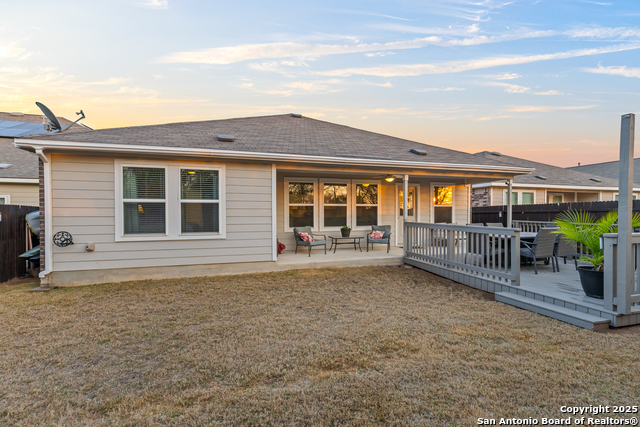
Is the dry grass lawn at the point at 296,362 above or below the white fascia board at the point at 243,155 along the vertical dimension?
below

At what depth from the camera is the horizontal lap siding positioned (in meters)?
5.46

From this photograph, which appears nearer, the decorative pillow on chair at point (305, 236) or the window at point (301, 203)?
the decorative pillow on chair at point (305, 236)

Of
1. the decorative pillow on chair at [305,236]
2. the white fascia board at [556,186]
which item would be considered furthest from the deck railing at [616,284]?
the white fascia board at [556,186]

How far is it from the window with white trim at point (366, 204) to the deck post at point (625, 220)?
232 inches

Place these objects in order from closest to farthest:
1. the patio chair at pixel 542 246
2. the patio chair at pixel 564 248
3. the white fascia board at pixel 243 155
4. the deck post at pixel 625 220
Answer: the deck post at pixel 625 220 < the white fascia board at pixel 243 155 < the patio chair at pixel 542 246 < the patio chair at pixel 564 248

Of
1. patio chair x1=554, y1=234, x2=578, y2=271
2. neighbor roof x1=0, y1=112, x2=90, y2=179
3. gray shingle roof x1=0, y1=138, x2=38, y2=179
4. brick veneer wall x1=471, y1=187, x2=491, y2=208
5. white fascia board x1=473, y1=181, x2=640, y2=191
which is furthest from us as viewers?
brick veneer wall x1=471, y1=187, x2=491, y2=208

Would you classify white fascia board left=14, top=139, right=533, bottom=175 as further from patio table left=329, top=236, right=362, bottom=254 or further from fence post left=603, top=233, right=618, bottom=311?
fence post left=603, top=233, right=618, bottom=311

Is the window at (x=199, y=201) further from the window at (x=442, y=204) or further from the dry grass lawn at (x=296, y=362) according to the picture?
the window at (x=442, y=204)

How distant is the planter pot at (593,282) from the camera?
3664 mm

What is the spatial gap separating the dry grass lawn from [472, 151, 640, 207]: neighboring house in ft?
36.8

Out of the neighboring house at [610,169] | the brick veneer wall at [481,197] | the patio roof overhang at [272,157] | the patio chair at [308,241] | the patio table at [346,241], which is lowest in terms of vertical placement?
the patio table at [346,241]

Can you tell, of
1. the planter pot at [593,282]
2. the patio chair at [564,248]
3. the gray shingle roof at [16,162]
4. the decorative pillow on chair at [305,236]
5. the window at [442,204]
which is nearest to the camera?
the planter pot at [593,282]

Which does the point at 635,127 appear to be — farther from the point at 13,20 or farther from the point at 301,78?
the point at 13,20

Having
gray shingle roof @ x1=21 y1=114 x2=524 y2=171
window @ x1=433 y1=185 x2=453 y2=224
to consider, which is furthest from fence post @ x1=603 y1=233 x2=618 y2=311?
window @ x1=433 y1=185 x2=453 y2=224
